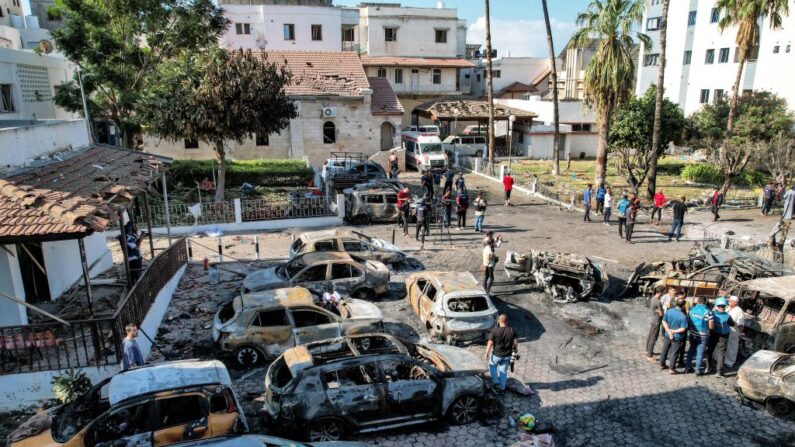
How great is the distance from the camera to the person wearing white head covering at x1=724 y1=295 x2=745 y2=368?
422 inches

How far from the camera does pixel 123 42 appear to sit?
25.1 metres

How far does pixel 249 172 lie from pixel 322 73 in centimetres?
1057

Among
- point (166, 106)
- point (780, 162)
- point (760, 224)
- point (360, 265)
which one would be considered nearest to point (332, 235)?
point (360, 265)

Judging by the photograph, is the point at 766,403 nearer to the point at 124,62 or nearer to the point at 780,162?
the point at 780,162

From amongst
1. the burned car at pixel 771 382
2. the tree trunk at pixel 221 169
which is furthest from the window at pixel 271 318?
the tree trunk at pixel 221 169

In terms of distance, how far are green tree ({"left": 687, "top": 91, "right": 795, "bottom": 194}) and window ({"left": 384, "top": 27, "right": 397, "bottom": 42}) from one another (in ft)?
91.9

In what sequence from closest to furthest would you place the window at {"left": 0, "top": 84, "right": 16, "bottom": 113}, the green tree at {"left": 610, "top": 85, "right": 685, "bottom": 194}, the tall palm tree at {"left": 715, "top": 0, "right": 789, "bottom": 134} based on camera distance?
the window at {"left": 0, "top": 84, "right": 16, "bottom": 113}, the tall palm tree at {"left": 715, "top": 0, "right": 789, "bottom": 134}, the green tree at {"left": 610, "top": 85, "right": 685, "bottom": 194}

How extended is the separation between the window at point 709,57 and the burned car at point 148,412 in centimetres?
4535

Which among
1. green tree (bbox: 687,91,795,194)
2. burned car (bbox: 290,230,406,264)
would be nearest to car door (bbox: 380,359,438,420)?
burned car (bbox: 290,230,406,264)

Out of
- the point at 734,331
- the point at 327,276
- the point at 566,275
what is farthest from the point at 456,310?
the point at 734,331

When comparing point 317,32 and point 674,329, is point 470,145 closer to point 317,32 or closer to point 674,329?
point 317,32

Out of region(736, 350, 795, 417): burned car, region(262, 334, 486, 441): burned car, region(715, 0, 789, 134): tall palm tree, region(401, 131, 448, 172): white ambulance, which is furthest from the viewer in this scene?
region(401, 131, 448, 172): white ambulance

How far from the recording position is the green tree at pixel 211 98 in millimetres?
21719

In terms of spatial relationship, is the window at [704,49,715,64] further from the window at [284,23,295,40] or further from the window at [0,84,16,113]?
the window at [0,84,16,113]
